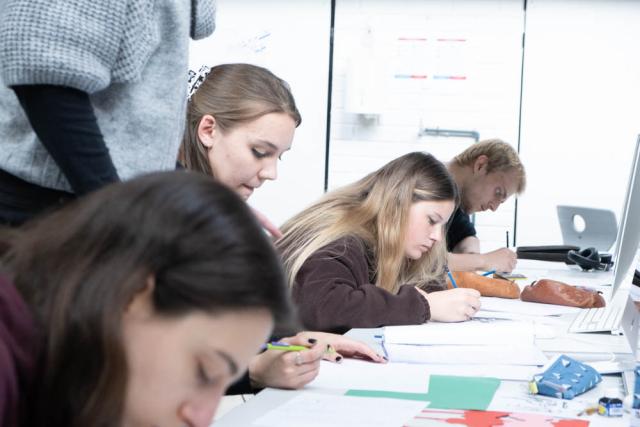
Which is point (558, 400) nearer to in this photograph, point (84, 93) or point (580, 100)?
point (84, 93)

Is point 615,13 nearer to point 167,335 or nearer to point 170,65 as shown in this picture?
point 170,65

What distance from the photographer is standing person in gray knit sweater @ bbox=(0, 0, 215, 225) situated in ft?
3.84

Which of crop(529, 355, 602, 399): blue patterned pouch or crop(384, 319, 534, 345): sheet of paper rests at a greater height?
crop(529, 355, 602, 399): blue patterned pouch

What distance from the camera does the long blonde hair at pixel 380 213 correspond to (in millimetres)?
2051

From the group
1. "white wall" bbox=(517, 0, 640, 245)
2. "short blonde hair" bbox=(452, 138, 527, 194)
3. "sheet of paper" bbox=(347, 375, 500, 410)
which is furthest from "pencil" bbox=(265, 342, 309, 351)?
"white wall" bbox=(517, 0, 640, 245)

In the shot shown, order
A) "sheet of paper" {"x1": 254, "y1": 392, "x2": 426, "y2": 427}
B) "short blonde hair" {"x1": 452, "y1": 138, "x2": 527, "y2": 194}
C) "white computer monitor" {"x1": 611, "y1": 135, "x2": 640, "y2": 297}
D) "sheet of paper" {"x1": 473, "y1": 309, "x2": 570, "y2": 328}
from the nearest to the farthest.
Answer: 1. "sheet of paper" {"x1": 254, "y1": 392, "x2": 426, "y2": 427}
2. "white computer monitor" {"x1": 611, "y1": 135, "x2": 640, "y2": 297}
3. "sheet of paper" {"x1": 473, "y1": 309, "x2": 570, "y2": 328}
4. "short blonde hair" {"x1": 452, "y1": 138, "x2": 527, "y2": 194}

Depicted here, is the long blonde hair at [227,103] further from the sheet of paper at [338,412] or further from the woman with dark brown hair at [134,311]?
the woman with dark brown hair at [134,311]

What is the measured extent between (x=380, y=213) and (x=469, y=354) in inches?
27.2

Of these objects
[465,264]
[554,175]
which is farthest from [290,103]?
[554,175]

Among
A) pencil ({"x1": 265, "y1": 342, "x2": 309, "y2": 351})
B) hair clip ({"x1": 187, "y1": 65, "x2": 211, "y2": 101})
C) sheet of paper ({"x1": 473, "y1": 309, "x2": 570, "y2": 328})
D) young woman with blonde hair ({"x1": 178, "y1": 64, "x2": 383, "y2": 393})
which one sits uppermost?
hair clip ({"x1": 187, "y1": 65, "x2": 211, "y2": 101})

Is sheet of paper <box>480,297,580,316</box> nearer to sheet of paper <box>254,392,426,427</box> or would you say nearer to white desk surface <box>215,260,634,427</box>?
white desk surface <box>215,260,634,427</box>

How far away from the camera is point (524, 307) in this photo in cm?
216

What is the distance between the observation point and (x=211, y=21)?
1486mm

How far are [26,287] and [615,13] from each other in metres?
4.15
